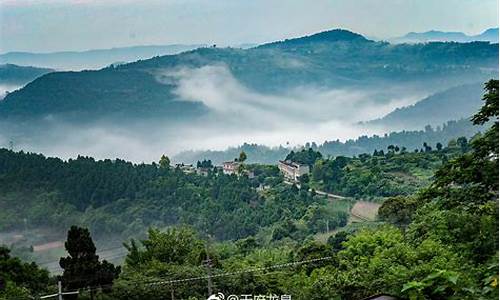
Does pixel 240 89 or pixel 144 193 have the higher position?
pixel 240 89

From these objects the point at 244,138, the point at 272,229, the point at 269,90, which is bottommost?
the point at 272,229

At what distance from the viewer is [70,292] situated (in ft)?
20.4

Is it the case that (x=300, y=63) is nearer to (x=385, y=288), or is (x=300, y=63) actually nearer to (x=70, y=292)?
(x=70, y=292)

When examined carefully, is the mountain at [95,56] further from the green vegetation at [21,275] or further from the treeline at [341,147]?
the green vegetation at [21,275]

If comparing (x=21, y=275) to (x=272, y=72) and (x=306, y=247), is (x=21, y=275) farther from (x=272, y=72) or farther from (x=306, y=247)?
(x=272, y=72)

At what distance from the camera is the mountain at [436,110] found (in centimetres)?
2406

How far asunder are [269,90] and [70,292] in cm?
2161

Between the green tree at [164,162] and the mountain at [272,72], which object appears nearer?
the green tree at [164,162]

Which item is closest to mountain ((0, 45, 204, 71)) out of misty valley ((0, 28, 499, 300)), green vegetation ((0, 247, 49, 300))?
misty valley ((0, 28, 499, 300))

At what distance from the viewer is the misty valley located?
5152 mm

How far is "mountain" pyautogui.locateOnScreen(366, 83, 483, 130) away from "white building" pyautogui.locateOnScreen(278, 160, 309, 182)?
561 cm

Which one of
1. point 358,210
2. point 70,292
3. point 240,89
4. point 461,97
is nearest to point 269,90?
point 240,89

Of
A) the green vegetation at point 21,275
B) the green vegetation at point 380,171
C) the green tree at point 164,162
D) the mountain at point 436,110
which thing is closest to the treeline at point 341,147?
the mountain at point 436,110

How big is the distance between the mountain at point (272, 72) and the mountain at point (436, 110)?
1.47 feet
